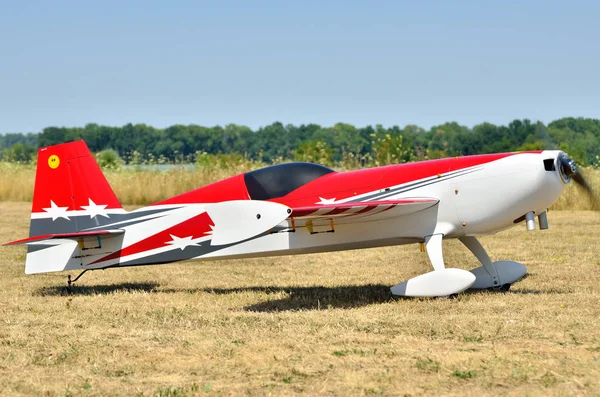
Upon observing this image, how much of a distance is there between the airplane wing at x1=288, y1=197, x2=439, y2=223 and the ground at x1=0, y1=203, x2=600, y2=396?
947 mm

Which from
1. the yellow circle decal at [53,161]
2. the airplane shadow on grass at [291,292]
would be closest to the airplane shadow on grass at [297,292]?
the airplane shadow on grass at [291,292]

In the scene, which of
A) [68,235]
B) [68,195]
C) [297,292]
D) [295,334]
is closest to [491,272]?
[297,292]

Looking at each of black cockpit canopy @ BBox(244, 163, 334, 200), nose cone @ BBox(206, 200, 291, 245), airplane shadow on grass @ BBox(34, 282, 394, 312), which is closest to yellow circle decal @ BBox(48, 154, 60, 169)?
airplane shadow on grass @ BBox(34, 282, 394, 312)

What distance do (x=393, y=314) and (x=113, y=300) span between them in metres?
3.34

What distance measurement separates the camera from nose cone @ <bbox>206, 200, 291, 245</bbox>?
8281 millimetres

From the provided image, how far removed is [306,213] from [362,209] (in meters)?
0.60

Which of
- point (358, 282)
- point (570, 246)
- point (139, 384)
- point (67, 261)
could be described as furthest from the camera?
point (570, 246)

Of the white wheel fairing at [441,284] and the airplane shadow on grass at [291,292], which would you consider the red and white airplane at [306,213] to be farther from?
the airplane shadow on grass at [291,292]

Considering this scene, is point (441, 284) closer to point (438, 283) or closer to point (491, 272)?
point (438, 283)

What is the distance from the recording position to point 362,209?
8391 mm

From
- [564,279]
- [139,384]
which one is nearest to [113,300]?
[139,384]

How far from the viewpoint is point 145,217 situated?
9609mm

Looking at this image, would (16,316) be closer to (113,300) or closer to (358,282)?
(113,300)

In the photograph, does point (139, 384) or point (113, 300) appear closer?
point (139, 384)
